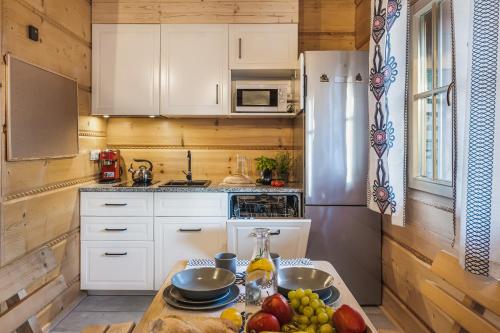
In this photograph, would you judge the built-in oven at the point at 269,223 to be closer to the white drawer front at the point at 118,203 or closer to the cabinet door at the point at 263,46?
the white drawer front at the point at 118,203

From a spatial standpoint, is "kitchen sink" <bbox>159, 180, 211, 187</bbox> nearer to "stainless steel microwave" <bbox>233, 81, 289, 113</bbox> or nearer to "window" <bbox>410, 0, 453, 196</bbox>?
"stainless steel microwave" <bbox>233, 81, 289, 113</bbox>

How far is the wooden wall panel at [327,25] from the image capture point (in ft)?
11.7

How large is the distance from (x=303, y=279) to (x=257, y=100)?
2163 mm

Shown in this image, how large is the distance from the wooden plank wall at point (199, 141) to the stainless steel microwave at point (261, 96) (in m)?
0.40

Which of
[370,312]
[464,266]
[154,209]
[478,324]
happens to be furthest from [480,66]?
[154,209]

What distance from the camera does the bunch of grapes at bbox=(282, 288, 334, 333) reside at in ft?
2.99

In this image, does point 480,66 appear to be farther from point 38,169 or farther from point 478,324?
point 38,169

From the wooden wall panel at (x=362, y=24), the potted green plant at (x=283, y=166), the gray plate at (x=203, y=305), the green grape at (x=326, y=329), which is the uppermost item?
the wooden wall panel at (x=362, y=24)

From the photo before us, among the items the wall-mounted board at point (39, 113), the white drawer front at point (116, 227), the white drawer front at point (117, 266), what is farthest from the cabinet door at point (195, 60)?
the white drawer front at point (117, 266)

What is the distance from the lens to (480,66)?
52.3 inches

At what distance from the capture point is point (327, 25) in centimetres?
359

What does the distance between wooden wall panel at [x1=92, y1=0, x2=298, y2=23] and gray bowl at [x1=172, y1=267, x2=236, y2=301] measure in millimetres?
2493

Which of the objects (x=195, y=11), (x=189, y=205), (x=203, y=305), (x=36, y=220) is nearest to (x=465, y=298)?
(x=203, y=305)

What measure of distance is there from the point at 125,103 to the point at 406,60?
2.23m
